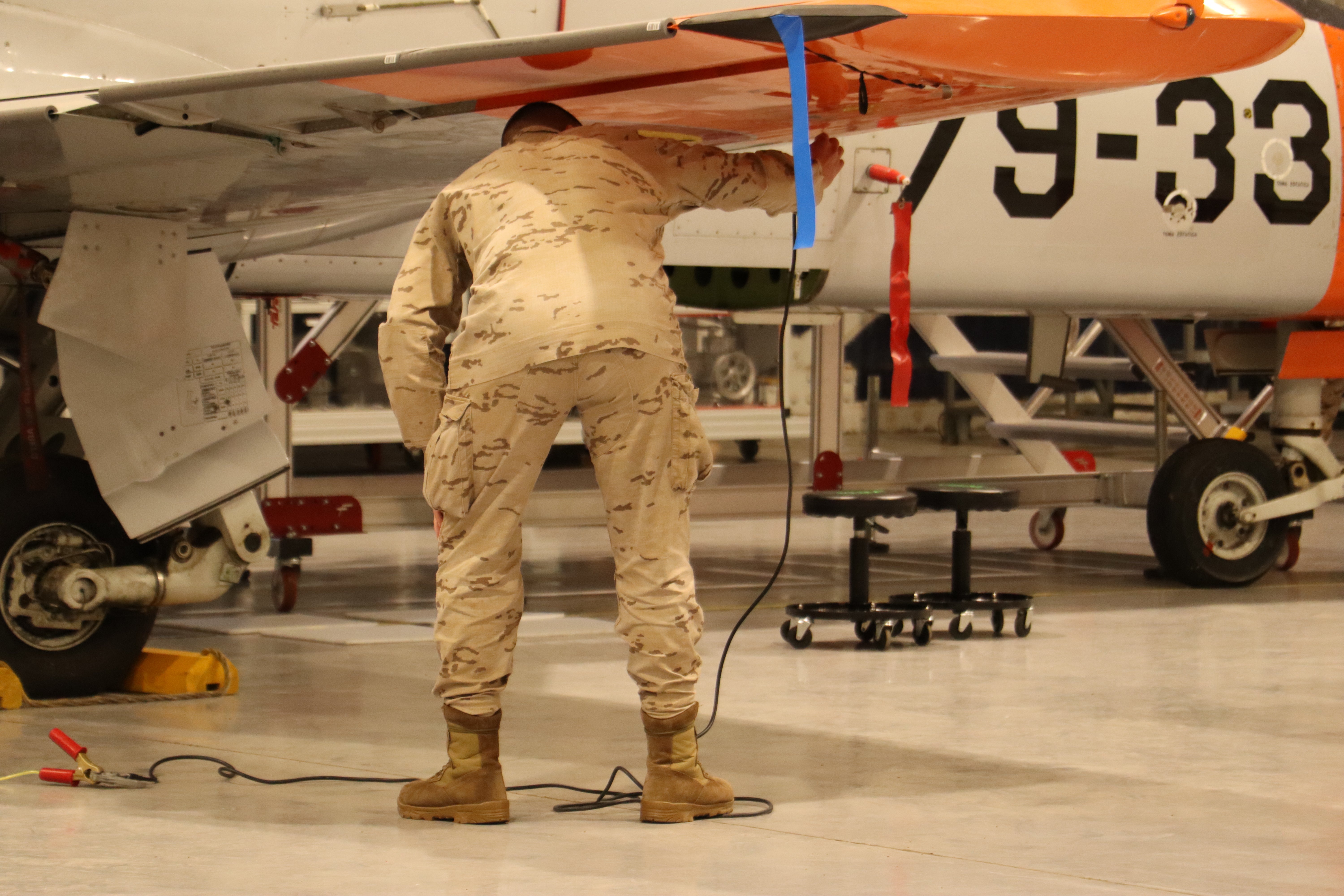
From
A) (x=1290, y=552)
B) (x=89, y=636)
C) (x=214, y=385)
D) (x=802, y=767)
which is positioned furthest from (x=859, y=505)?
(x=1290, y=552)

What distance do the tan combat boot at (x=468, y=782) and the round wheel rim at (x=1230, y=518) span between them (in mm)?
5698

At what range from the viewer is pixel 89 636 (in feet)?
18.9

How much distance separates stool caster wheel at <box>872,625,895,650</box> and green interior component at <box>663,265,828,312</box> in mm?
2255

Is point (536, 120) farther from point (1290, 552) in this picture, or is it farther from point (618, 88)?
point (1290, 552)

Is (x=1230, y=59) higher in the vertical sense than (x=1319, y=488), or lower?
higher

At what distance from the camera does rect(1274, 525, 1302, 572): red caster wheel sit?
9.94 metres

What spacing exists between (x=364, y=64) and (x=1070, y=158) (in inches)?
197

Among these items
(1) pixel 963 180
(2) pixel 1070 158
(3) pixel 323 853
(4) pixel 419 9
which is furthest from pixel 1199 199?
(3) pixel 323 853

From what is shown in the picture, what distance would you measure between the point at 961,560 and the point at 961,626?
408 mm

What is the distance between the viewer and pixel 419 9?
5.31 meters

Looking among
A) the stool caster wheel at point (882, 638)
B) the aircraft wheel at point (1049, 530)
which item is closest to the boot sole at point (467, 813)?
the stool caster wheel at point (882, 638)

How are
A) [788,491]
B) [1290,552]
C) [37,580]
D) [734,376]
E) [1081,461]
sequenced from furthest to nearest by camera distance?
[734,376], [1081,461], [1290,552], [37,580], [788,491]

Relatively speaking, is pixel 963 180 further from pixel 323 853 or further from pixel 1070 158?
pixel 323 853

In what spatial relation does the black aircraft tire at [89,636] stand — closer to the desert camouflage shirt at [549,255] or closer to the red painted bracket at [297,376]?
the desert camouflage shirt at [549,255]
